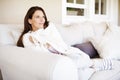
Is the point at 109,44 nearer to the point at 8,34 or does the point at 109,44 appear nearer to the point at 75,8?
the point at 8,34

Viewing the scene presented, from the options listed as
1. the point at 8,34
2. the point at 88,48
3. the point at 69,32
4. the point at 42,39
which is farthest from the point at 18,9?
the point at 88,48

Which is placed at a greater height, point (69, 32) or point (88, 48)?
point (69, 32)

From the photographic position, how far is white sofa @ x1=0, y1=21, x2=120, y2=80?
117 cm

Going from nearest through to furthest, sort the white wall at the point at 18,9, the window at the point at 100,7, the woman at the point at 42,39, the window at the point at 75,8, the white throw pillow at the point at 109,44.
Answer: the woman at the point at 42,39 < the white throw pillow at the point at 109,44 < the white wall at the point at 18,9 < the window at the point at 75,8 < the window at the point at 100,7

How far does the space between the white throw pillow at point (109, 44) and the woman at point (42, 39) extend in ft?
1.16

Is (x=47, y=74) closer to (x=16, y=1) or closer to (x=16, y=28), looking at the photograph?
(x=16, y=28)

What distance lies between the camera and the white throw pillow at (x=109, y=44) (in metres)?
2.09

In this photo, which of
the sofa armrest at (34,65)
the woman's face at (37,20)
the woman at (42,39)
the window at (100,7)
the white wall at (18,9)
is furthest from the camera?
the window at (100,7)

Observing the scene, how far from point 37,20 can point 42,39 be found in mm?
201

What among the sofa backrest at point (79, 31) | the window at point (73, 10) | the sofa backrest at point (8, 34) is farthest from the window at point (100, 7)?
the sofa backrest at point (8, 34)

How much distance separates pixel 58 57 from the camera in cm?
117

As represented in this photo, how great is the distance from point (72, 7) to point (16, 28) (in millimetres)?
1484

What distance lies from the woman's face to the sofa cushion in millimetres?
535

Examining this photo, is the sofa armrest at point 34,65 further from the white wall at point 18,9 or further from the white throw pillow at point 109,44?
the white throw pillow at point 109,44
